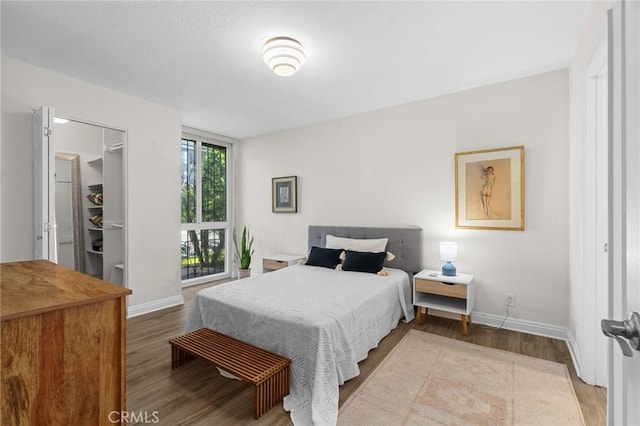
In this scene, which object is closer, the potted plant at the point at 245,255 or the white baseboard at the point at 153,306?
the white baseboard at the point at 153,306

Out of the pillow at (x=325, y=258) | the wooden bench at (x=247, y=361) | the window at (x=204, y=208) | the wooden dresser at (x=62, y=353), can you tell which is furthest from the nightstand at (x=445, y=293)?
the window at (x=204, y=208)

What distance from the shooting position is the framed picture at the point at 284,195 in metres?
4.78

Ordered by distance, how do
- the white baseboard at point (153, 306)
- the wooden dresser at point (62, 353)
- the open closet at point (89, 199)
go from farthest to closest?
the open closet at point (89, 199) < the white baseboard at point (153, 306) < the wooden dresser at point (62, 353)

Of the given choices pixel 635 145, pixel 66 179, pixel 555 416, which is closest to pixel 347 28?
pixel 635 145

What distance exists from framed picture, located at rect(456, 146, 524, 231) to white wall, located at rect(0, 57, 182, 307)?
3671 mm

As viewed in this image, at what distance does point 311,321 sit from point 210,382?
3.01 feet

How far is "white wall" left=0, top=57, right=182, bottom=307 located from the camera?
267 centimetres

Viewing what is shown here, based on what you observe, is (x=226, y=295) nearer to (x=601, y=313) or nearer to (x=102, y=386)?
(x=102, y=386)

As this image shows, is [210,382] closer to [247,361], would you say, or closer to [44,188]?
[247,361]

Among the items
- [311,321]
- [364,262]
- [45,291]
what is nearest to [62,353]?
[45,291]

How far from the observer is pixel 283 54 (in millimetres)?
2311

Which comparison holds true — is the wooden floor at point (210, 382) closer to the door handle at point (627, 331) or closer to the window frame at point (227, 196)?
the door handle at point (627, 331)

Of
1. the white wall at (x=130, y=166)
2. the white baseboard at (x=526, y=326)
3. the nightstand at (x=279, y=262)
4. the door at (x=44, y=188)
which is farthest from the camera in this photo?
the nightstand at (x=279, y=262)

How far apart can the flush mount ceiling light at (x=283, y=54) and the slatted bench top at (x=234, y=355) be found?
2181mm
